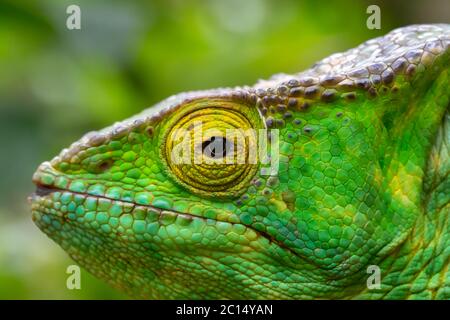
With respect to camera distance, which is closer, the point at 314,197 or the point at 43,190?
the point at 314,197

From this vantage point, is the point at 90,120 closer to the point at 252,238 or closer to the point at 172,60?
the point at 172,60

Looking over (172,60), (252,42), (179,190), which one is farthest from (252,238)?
(252,42)

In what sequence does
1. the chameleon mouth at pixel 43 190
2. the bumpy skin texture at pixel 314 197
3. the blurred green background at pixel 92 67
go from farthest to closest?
the blurred green background at pixel 92 67 < the chameleon mouth at pixel 43 190 < the bumpy skin texture at pixel 314 197

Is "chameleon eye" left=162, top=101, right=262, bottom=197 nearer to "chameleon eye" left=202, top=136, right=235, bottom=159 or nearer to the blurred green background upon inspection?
"chameleon eye" left=202, top=136, right=235, bottom=159

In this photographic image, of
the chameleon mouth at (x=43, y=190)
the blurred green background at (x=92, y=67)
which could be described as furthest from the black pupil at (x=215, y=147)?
the blurred green background at (x=92, y=67)

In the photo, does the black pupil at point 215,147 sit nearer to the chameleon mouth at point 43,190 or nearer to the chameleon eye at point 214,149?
the chameleon eye at point 214,149

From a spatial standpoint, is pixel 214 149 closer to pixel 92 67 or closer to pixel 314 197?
pixel 314 197

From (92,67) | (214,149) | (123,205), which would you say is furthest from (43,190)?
(92,67)

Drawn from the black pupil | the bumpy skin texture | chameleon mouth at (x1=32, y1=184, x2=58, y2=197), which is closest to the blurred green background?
chameleon mouth at (x1=32, y1=184, x2=58, y2=197)
